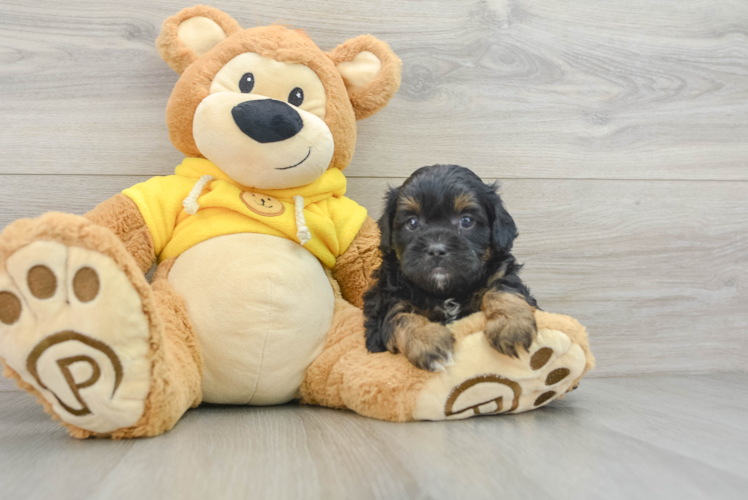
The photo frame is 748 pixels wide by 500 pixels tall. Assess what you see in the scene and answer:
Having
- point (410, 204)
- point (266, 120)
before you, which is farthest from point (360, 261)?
point (266, 120)

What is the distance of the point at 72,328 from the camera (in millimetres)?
1055

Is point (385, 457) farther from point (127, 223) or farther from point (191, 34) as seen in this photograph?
point (191, 34)

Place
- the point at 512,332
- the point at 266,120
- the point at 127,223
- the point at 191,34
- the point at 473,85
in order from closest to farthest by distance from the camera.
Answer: the point at 512,332 → the point at 266,120 → the point at 127,223 → the point at 191,34 → the point at 473,85

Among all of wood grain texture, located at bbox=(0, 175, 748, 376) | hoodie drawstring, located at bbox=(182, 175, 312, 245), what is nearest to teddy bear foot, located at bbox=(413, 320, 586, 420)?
hoodie drawstring, located at bbox=(182, 175, 312, 245)

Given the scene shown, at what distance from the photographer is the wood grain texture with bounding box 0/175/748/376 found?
210cm

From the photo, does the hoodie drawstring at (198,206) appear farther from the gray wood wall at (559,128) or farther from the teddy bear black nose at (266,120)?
the gray wood wall at (559,128)

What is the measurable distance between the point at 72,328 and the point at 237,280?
0.46 m

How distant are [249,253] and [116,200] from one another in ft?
1.37

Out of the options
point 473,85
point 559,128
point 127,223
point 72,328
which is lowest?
point 72,328

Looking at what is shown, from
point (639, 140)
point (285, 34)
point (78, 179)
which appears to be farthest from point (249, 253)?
point (639, 140)

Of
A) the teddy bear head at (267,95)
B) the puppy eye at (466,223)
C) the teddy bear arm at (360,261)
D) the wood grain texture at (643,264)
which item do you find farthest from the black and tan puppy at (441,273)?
the wood grain texture at (643,264)

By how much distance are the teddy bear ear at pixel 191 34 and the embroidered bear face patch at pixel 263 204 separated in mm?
483

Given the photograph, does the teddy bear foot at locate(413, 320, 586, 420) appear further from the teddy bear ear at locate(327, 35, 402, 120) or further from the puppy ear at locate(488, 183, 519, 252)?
the teddy bear ear at locate(327, 35, 402, 120)

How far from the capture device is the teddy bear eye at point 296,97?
157 cm
